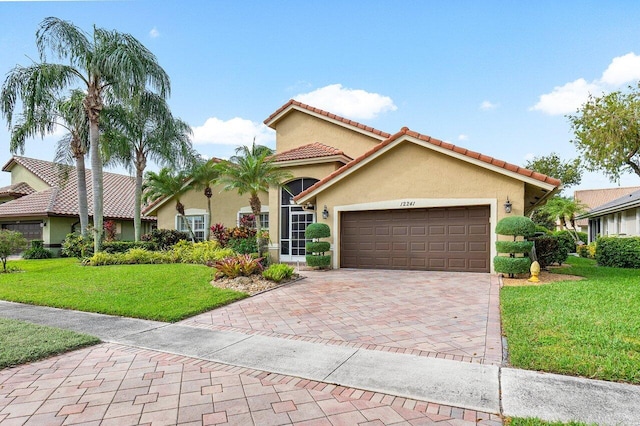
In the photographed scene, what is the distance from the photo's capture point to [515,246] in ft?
35.1

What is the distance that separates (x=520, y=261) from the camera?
10.7m

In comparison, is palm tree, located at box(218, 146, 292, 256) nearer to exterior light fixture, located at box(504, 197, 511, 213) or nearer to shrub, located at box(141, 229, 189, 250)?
shrub, located at box(141, 229, 189, 250)

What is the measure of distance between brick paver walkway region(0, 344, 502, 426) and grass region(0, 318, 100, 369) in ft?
0.96

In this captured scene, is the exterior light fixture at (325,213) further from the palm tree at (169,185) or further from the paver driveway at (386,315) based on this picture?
the palm tree at (169,185)

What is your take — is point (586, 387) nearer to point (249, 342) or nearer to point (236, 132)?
point (249, 342)

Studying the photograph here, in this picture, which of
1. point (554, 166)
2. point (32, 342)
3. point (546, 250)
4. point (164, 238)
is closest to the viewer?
point (32, 342)

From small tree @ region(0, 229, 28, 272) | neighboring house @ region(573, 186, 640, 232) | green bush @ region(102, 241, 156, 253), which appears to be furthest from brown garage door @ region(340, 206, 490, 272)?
neighboring house @ region(573, 186, 640, 232)

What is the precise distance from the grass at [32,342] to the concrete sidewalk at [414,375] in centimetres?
37

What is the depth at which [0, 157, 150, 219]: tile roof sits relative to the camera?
2273cm

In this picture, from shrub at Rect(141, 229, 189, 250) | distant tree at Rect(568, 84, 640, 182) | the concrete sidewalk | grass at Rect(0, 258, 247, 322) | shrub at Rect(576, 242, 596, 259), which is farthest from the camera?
shrub at Rect(576, 242, 596, 259)

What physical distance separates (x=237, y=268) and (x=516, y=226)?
28.5 ft

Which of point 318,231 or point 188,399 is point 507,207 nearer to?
point 318,231

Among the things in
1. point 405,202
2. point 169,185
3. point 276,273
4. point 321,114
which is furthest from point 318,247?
point 169,185

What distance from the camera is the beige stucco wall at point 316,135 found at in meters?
18.4
